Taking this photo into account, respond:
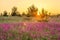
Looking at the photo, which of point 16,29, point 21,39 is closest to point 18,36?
point 21,39

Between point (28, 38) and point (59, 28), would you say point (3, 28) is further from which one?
point (59, 28)

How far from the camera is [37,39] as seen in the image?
10039mm

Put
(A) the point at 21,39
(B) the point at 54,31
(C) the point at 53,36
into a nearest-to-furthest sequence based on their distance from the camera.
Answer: (A) the point at 21,39 < (C) the point at 53,36 < (B) the point at 54,31

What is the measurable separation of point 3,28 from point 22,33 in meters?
1.05

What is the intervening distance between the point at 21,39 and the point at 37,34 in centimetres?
92

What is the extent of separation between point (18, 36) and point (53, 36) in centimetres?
144

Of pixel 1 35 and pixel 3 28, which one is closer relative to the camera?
pixel 1 35

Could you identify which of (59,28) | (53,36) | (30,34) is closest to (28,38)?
(30,34)

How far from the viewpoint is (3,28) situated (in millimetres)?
11258

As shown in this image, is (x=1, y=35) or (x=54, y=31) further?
(x=54, y=31)

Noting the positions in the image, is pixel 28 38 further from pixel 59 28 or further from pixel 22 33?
pixel 59 28

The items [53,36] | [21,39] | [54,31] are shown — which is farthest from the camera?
[54,31]

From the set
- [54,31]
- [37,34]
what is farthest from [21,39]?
[54,31]

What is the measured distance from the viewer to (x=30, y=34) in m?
10.6
